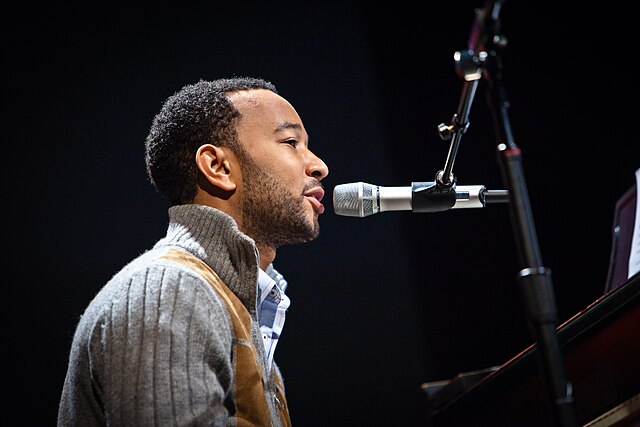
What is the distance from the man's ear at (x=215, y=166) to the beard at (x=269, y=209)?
4cm

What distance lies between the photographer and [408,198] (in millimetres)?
1370

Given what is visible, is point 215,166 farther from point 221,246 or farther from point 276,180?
point 221,246

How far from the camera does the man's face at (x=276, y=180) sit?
1.68 meters

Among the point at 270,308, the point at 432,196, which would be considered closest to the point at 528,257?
the point at 432,196

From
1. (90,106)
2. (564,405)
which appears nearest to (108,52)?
(90,106)

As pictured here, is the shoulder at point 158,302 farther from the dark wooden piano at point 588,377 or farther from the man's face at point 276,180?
the dark wooden piano at point 588,377

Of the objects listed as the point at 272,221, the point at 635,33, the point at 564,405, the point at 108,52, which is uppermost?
the point at 108,52

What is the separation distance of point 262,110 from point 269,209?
1.01 ft

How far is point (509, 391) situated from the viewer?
148cm

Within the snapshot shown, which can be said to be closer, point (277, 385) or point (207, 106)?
point (277, 385)

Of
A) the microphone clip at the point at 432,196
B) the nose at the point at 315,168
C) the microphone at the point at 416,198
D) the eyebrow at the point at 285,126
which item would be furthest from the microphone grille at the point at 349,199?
the eyebrow at the point at 285,126

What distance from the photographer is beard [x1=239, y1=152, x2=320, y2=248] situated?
1673 mm

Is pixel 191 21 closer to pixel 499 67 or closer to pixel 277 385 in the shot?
pixel 277 385

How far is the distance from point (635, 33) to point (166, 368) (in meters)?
2.44
